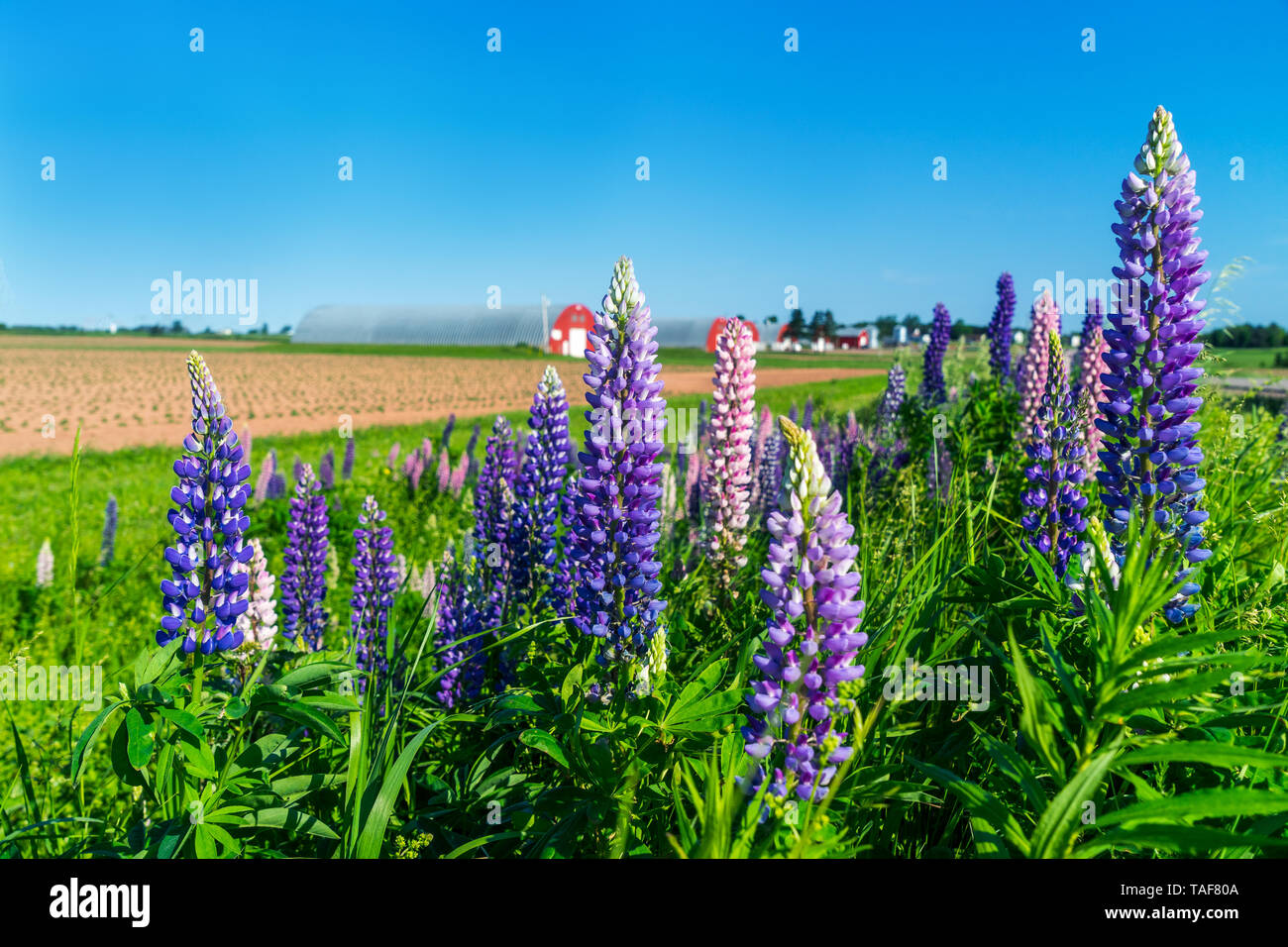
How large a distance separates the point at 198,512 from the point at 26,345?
4311 inches

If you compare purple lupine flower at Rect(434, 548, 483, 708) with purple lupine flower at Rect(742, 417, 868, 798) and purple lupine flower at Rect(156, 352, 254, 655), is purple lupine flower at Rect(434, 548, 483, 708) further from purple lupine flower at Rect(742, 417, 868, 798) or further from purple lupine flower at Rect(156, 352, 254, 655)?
purple lupine flower at Rect(742, 417, 868, 798)

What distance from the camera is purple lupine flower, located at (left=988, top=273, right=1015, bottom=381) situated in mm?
8195

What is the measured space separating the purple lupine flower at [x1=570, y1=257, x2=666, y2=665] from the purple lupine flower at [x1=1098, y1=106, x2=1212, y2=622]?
1.68 metres

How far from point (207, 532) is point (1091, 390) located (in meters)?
5.80

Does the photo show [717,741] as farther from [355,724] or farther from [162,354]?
[162,354]

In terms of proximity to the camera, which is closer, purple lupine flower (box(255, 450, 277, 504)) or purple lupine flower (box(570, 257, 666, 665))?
purple lupine flower (box(570, 257, 666, 665))

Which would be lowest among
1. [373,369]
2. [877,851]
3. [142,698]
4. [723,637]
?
[877,851]

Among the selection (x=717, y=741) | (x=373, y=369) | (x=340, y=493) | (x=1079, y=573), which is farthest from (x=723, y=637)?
(x=373, y=369)

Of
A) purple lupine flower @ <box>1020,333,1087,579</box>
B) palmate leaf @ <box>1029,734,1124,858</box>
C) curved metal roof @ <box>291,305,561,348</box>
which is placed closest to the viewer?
palmate leaf @ <box>1029,734,1124,858</box>

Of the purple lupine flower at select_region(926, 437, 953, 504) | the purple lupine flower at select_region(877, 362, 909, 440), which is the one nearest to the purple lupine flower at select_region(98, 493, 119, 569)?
the purple lupine flower at select_region(877, 362, 909, 440)

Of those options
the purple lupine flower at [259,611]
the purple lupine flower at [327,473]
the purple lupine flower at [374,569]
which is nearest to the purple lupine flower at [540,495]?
the purple lupine flower at [374,569]

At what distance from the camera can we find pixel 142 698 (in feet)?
6.54

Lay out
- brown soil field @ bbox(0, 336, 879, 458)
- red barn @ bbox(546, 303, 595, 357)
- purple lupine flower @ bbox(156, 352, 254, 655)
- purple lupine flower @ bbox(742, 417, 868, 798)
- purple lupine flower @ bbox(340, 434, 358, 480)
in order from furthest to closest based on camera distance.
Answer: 1. red barn @ bbox(546, 303, 595, 357)
2. brown soil field @ bbox(0, 336, 879, 458)
3. purple lupine flower @ bbox(340, 434, 358, 480)
4. purple lupine flower @ bbox(156, 352, 254, 655)
5. purple lupine flower @ bbox(742, 417, 868, 798)

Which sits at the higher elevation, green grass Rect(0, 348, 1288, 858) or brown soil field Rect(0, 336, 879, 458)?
brown soil field Rect(0, 336, 879, 458)
